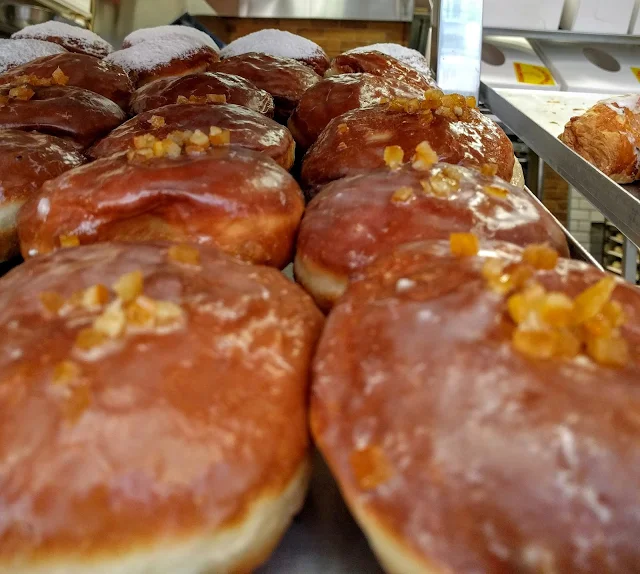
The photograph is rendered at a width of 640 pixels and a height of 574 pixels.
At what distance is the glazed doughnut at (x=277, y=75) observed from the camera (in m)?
2.75

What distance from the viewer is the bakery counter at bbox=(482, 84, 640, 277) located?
6.16 feet

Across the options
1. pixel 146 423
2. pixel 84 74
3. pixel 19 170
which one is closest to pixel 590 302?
pixel 146 423

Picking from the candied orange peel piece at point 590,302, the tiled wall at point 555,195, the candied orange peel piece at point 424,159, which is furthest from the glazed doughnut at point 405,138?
the tiled wall at point 555,195

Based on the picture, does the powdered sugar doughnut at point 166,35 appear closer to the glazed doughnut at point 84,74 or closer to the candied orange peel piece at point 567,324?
the glazed doughnut at point 84,74

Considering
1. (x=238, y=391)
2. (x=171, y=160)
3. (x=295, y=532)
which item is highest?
(x=171, y=160)

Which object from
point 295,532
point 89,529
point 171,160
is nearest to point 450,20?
point 171,160

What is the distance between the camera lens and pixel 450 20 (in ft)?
9.12

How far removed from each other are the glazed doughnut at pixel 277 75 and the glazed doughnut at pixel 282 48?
34 cm

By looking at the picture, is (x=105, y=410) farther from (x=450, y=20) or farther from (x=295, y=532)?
(x=450, y=20)

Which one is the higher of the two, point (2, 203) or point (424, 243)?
point (424, 243)

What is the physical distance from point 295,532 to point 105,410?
40cm

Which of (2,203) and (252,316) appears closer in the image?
(252,316)

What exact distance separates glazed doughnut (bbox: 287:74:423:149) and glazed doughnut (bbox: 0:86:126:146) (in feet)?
2.44

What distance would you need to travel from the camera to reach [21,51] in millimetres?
3236
